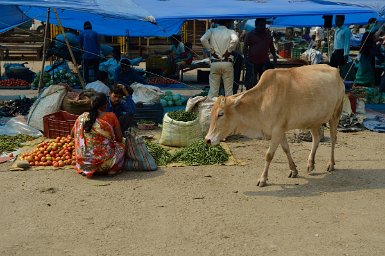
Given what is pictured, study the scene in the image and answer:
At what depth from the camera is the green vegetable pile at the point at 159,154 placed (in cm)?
816

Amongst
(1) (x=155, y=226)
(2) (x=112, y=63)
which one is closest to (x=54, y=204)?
(1) (x=155, y=226)

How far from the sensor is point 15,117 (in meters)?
10.8

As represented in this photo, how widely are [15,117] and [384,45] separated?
10.3 m

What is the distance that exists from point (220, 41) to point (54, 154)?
4.33 metres

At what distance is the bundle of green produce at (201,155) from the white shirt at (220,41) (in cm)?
301

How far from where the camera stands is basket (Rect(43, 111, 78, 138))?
29.8 feet

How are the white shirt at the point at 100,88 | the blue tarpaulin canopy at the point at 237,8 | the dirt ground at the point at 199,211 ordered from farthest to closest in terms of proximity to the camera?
the blue tarpaulin canopy at the point at 237,8, the white shirt at the point at 100,88, the dirt ground at the point at 199,211

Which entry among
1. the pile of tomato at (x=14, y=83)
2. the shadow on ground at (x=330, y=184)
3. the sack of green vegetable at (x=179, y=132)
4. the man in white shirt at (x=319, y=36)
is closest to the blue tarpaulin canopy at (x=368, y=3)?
the shadow on ground at (x=330, y=184)

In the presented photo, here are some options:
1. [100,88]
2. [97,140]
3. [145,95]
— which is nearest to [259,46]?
[145,95]

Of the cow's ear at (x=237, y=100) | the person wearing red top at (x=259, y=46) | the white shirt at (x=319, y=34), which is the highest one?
the person wearing red top at (x=259, y=46)

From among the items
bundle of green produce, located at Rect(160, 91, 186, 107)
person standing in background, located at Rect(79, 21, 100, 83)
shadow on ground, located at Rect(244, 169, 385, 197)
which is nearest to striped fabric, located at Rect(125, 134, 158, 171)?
shadow on ground, located at Rect(244, 169, 385, 197)

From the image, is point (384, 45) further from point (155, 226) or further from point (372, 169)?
point (155, 226)

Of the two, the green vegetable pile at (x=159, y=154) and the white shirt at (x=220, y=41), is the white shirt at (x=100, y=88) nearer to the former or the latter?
the green vegetable pile at (x=159, y=154)

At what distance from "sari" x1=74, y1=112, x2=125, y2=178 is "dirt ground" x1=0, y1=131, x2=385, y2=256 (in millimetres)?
176
